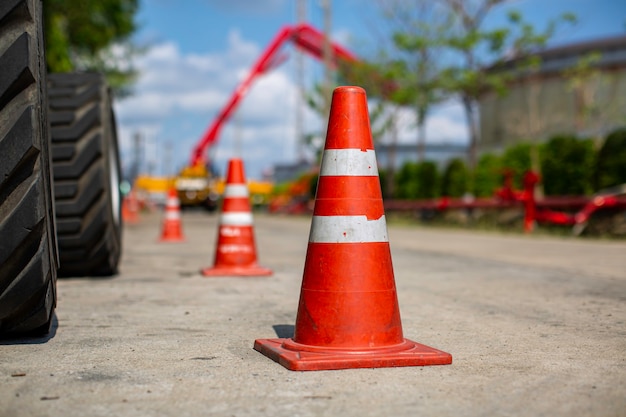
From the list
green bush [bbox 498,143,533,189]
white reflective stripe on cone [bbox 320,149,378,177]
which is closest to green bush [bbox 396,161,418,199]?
green bush [bbox 498,143,533,189]

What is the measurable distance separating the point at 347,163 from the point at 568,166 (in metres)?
17.5

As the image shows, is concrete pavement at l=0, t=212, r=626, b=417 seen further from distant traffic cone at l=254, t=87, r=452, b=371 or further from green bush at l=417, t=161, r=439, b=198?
green bush at l=417, t=161, r=439, b=198

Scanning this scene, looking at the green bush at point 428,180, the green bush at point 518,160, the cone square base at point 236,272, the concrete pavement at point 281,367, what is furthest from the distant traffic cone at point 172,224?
the green bush at point 428,180

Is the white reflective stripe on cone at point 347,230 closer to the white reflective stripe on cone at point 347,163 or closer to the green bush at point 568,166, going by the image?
the white reflective stripe on cone at point 347,163

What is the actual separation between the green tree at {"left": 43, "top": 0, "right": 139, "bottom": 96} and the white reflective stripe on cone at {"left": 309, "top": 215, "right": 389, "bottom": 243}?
43.7ft

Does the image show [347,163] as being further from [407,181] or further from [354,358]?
[407,181]

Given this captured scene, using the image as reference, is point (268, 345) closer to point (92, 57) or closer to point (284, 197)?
point (92, 57)

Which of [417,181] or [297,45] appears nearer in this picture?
[417,181]

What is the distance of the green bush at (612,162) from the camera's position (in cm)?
1753

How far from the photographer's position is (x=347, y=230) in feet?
13.1

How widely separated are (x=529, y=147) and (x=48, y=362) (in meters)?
21.9

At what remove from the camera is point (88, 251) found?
22.4ft

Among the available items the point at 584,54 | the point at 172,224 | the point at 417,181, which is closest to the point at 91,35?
the point at 172,224

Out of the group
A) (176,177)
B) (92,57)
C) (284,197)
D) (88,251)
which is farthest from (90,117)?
(284,197)
